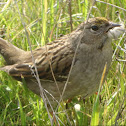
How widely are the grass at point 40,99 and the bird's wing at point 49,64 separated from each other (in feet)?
0.61

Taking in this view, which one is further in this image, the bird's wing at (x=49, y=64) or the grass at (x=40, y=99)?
the bird's wing at (x=49, y=64)

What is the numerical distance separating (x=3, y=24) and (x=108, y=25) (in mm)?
1895

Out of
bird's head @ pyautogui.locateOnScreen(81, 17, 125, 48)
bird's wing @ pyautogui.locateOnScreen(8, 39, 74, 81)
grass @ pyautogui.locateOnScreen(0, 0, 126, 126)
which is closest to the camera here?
grass @ pyautogui.locateOnScreen(0, 0, 126, 126)

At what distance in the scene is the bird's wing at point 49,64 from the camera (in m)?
3.21

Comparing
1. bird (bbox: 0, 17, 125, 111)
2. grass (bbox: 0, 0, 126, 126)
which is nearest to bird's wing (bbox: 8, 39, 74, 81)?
bird (bbox: 0, 17, 125, 111)

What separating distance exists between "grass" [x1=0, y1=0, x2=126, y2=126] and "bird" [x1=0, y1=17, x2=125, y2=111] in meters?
0.14

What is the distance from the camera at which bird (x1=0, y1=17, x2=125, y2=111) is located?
3051mm

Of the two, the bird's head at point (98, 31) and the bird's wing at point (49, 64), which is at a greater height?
the bird's head at point (98, 31)

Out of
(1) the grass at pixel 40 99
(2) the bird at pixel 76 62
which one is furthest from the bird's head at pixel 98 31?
(1) the grass at pixel 40 99

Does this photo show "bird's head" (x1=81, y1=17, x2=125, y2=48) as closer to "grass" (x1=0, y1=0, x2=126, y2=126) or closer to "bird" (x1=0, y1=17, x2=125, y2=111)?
"bird" (x1=0, y1=17, x2=125, y2=111)

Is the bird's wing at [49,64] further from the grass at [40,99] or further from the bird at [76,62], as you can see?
the grass at [40,99]

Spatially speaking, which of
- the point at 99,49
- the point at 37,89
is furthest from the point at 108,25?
the point at 37,89

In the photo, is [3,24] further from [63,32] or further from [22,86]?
[22,86]

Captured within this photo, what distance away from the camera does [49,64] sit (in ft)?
10.9
